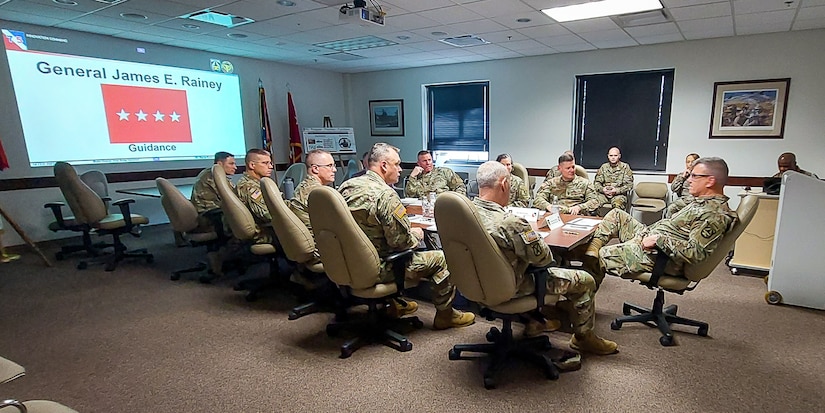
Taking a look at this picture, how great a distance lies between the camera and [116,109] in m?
5.57

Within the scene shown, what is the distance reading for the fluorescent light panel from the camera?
407cm

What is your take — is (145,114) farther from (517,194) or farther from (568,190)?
(568,190)

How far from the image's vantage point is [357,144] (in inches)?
355

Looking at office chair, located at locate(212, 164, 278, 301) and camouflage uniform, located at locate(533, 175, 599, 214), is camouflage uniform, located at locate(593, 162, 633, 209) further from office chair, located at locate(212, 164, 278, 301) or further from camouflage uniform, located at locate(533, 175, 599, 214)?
office chair, located at locate(212, 164, 278, 301)

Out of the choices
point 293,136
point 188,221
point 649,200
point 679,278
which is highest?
point 293,136

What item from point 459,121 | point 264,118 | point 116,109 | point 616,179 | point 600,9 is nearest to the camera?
point 600,9

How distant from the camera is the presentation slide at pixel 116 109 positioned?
4984mm

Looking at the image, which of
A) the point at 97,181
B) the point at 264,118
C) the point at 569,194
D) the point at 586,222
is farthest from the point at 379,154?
the point at 264,118

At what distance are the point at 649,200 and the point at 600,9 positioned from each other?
2.88m

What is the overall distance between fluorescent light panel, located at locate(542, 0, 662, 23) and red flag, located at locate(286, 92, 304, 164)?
15.1 feet

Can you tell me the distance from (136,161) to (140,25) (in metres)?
1.87

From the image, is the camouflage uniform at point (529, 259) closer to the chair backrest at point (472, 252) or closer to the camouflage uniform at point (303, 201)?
the chair backrest at point (472, 252)

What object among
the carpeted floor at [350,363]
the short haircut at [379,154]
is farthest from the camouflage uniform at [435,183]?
the short haircut at [379,154]

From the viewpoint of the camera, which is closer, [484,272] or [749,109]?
[484,272]
